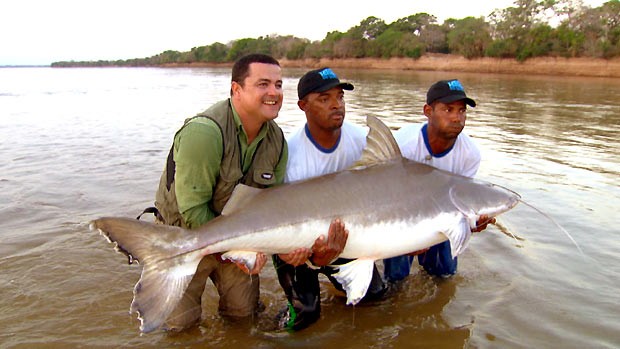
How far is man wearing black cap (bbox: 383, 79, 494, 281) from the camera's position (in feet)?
12.8

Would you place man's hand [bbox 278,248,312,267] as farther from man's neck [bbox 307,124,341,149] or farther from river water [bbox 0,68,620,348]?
man's neck [bbox 307,124,341,149]

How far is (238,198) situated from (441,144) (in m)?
1.85

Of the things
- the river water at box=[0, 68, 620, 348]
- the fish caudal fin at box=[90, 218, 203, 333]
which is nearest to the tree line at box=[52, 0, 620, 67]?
the river water at box=[0, 68, 620, 348]

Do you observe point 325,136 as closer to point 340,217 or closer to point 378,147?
point 378,147

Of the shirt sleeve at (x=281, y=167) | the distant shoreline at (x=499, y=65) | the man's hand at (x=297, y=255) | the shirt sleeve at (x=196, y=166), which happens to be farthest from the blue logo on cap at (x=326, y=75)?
the distant shoreline at (x=499, y=65)

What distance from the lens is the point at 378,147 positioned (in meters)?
3.49

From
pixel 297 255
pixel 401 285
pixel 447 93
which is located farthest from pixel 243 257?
pixel 447 93

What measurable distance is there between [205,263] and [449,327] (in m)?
1.99

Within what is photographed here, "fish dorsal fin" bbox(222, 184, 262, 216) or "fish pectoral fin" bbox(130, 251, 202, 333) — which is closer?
"fish pectoral fin" bbox(130, 251, 202, 333)

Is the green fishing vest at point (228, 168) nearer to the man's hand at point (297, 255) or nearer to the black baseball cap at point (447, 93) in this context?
the man's hand at point (297, 255)

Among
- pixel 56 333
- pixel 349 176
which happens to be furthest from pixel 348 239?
pixel 56 333

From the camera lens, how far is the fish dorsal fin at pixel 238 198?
3.22m

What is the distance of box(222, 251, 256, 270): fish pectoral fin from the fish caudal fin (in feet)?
0.74

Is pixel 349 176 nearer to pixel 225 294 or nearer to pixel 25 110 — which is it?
pixel 225 294
